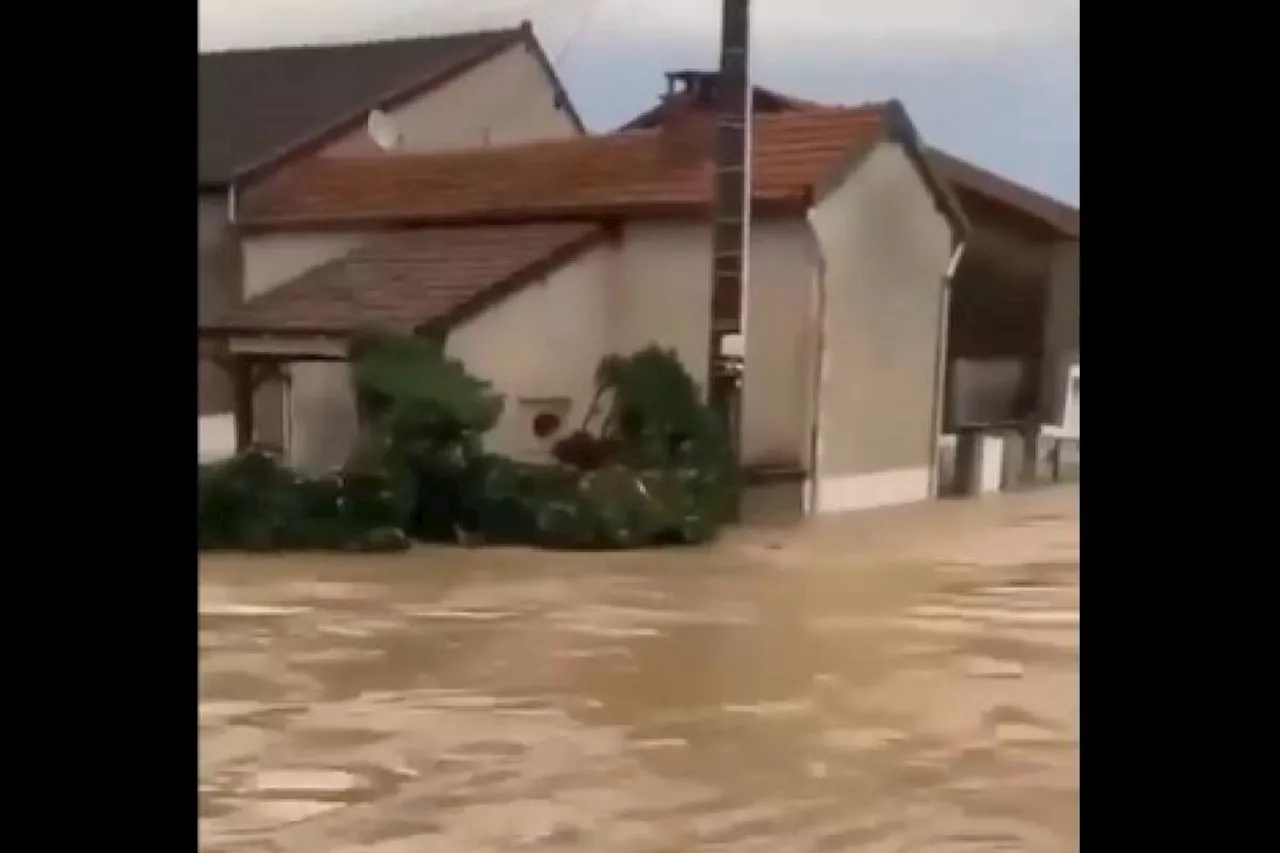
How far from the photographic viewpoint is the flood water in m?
0.90

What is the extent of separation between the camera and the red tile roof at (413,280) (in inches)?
37.9

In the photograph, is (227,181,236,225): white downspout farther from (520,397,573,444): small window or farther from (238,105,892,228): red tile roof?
(520,397,573,444): small window

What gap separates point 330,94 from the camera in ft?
3.26

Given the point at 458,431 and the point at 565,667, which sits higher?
the point at 458,431

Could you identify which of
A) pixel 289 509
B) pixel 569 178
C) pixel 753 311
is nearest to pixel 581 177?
pixel 569 178

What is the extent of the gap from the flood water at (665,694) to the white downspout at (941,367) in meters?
0.02

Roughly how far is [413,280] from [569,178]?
0.31ft

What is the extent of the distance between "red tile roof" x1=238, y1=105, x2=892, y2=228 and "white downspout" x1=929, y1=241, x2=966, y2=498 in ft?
0.24

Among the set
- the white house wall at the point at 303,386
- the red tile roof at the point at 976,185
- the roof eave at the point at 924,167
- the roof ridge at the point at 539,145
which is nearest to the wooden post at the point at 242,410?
the white house wall at the point at 303,386

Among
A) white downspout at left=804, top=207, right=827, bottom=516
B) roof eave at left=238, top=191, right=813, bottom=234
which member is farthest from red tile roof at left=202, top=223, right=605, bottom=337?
white downspout at left=804, top=207, right=827, bottom=516

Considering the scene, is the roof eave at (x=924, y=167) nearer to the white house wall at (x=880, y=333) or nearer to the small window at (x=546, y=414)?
the white house wall at (x=880, y=333)
